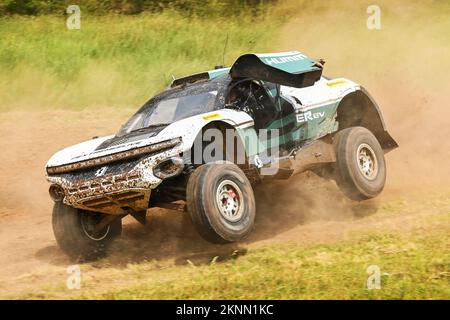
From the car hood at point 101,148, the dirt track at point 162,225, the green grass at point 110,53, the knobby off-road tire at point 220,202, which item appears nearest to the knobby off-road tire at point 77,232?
the dirt track at point 162,225

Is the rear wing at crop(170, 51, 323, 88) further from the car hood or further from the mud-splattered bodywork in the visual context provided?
the car hood

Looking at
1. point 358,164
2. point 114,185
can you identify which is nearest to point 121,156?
point 114,185

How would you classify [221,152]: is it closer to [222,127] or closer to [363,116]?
[222,127]

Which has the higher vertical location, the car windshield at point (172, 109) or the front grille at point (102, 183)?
the car windshield at point (172, 109)

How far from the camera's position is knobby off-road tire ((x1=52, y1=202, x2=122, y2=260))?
7684mm

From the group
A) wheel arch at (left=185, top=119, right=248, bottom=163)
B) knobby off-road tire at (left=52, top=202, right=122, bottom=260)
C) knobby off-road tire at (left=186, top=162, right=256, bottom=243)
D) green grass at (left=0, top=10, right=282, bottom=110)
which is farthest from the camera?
green grass at (left=0, top=10, right=282, bottom=110)

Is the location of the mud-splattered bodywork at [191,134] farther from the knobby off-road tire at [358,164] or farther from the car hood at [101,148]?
the knobby off-road tire at [358,164]

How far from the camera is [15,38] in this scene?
59.3 feet

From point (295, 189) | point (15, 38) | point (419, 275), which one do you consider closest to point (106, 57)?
point (15, 38)

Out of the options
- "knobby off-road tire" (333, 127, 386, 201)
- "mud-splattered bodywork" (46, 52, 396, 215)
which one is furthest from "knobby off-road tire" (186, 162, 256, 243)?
"knobby off-road tire" (333, 127, 386, 201)

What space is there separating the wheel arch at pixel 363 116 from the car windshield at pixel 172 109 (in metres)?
2.14

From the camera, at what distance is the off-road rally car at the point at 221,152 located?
273 inches

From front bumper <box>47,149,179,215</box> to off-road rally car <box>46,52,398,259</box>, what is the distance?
1cm

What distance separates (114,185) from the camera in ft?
22.7
